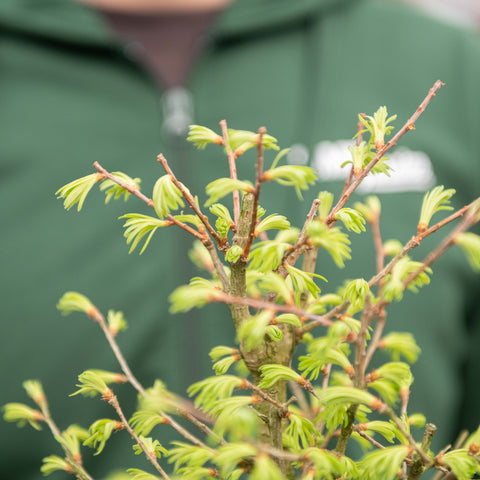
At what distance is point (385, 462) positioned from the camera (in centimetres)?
19

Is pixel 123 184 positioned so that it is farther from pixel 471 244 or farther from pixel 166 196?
pixel 471 244

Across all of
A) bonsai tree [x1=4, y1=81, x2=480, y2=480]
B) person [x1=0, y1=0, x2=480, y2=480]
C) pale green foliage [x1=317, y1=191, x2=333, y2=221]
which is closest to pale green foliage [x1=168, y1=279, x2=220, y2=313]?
bonsai tree [x1=4, y1=81, x2=480, y2=480]

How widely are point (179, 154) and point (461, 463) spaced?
78 centimetres

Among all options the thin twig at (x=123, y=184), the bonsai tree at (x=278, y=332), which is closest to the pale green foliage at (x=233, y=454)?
the bonsai tree at (x=278, y=332)

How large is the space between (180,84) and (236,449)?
2.92ft

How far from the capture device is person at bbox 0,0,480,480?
0.83m

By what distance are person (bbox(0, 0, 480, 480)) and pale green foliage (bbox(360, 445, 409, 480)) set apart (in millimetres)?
637

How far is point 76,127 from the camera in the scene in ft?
2.97

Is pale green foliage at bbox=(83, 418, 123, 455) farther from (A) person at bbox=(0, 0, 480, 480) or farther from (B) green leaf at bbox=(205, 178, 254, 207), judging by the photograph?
(A) person at bbox=(0, 0, 480, 480)

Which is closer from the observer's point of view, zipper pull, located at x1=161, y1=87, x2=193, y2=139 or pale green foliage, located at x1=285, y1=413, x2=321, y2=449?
pale green foliage, located at x1=285, y1=413, x2=321, y2=449

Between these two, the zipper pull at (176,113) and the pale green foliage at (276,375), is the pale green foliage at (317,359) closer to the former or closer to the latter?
the pale green foliage at (276,375)

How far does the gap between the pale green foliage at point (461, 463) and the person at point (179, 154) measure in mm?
627

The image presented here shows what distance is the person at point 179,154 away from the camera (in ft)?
2.73

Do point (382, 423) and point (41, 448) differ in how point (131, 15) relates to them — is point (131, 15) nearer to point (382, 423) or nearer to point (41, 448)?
point (41, 448)
